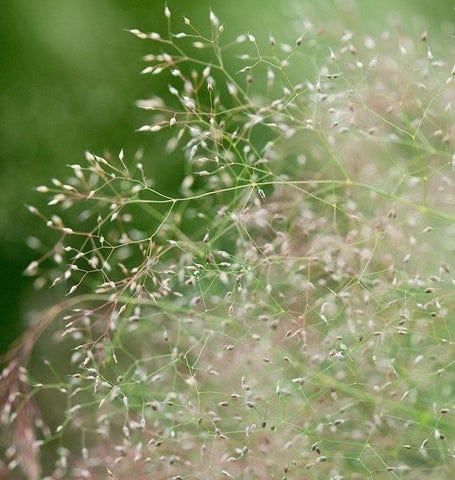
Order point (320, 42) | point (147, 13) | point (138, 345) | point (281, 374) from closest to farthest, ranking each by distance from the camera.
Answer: point (281, 374), point (138, 345), point (320, 42), point (147, 13)

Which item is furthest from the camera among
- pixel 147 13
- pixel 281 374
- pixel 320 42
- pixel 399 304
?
pixel 147 13

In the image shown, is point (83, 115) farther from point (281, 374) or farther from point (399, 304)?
point (399, 304)

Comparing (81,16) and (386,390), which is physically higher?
(81,16)

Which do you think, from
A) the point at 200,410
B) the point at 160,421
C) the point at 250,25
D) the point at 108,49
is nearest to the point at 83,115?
the point at 108,49

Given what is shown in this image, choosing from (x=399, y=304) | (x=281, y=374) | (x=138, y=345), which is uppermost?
(x=399, y=304)

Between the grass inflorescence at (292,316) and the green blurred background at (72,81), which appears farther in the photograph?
the green blurred background at (72,81)

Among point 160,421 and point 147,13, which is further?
point 147,13

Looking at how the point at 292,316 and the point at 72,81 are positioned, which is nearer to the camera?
the point at 292,316

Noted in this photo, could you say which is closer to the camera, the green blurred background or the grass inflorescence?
the grass inflorescence
